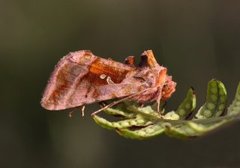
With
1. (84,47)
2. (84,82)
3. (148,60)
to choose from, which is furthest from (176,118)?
(84,47)

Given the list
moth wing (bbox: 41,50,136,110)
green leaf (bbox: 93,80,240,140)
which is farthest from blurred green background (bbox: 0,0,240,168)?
green leaf (bbox: 93,80,240,140)

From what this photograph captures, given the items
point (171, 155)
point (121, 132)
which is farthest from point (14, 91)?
point (121, 132)

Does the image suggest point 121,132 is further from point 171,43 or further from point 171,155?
point 171,43

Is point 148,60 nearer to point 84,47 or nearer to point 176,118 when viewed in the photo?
point 176,118

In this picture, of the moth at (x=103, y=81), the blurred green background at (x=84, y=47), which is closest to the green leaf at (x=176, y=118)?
the moth at (x=103, y=81)

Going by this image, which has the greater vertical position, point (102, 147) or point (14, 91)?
point (14, 91)

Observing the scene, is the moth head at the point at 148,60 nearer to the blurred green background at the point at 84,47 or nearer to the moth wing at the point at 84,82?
Answer: the moth wing at the point at 84,82
